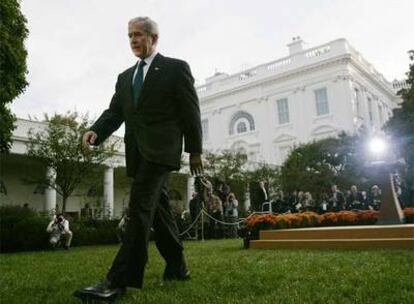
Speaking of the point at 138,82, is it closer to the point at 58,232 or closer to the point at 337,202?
the point at 58,232

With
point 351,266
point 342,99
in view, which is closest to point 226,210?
point 351,266

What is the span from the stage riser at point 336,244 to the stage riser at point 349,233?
9.7 inches

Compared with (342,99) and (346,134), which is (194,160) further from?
(342,99)

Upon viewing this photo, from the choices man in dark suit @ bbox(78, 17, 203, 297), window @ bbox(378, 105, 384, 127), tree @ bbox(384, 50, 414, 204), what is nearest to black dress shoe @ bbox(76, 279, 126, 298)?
man in dark suit @ bbox(78, 17, 203, 297)

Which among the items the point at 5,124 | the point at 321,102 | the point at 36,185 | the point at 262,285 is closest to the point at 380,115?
the point at 321,102

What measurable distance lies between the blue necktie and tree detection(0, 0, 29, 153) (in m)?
12.0

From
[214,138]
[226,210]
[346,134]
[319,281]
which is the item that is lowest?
[319,281]

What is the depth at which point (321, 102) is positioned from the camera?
41281 mm

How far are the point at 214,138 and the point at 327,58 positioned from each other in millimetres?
15270

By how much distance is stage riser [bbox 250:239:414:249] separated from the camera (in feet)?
23.8

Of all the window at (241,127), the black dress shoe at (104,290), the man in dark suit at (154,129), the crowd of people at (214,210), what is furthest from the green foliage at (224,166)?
the black dress shoe at (104,290)

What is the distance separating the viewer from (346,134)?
34562 mm

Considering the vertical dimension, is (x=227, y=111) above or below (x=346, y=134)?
above

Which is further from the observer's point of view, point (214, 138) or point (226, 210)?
point (214, 138)
